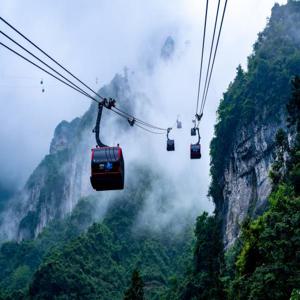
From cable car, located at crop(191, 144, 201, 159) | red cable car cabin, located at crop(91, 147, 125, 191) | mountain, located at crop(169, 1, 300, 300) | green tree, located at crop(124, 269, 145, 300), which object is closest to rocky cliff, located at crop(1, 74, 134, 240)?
mountain, located at crop(169, 1, 300, 300)

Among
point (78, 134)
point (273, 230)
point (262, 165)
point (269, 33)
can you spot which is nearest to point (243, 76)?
point (269, 33)

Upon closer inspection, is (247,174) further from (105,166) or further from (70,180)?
(70,180)

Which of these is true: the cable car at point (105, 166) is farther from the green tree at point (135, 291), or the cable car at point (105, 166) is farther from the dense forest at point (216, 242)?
the green tree at point (135, 291)

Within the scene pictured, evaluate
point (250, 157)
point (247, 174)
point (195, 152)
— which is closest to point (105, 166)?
point (195, 152)

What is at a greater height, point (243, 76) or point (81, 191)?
point (243, 76)

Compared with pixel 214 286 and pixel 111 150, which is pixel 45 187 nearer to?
pixel 214 286

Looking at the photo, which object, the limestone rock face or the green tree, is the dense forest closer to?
the green tree
